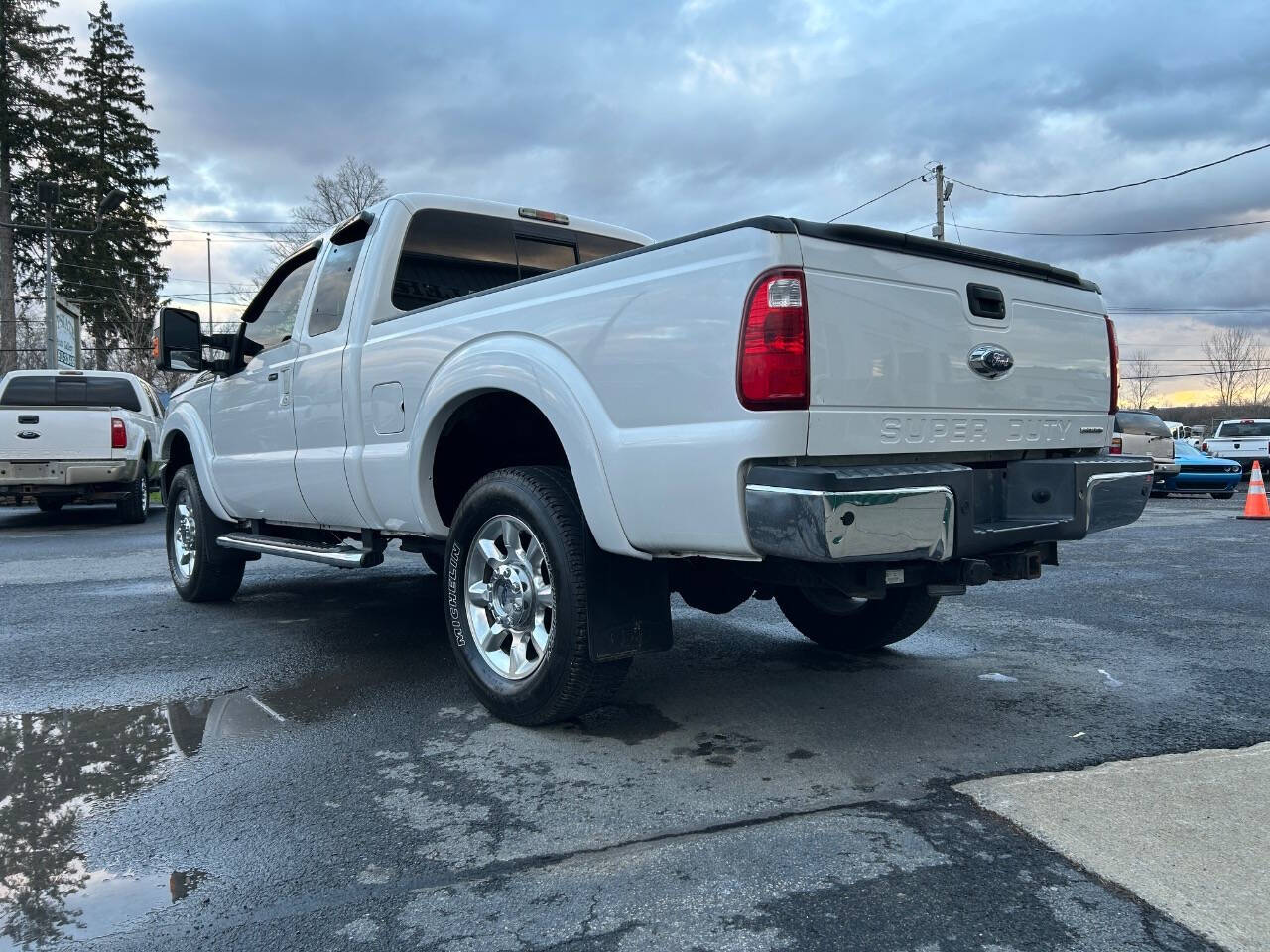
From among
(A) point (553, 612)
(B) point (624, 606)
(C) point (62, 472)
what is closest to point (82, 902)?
(A) point (553, 612)

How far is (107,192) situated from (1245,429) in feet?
133

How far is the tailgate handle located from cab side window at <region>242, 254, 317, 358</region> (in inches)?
142

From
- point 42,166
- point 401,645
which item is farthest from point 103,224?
point 401,645

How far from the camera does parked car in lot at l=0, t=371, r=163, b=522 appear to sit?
11867 millimetres

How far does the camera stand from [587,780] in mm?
3127

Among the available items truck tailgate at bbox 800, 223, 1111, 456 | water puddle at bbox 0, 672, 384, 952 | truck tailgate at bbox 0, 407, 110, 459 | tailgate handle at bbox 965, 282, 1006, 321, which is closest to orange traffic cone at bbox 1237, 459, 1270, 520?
truck tailgate at bbox 800, 223, 1111, 456

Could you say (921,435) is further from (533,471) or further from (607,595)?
(533,471)

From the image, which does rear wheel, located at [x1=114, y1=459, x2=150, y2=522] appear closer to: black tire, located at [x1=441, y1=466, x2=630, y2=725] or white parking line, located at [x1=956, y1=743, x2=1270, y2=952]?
black tire, located at [x1=441, y1=466, x2=630, y2=725]

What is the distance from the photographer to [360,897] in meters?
2.37

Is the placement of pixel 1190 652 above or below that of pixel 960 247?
below

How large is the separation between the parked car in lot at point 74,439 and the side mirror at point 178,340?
721 centimetres

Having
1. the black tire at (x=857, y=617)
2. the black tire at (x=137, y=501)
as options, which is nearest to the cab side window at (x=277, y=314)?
the black tire at (x=857, y=617)

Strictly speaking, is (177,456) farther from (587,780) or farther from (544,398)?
(587,780)

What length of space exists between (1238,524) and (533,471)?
11210 mm
